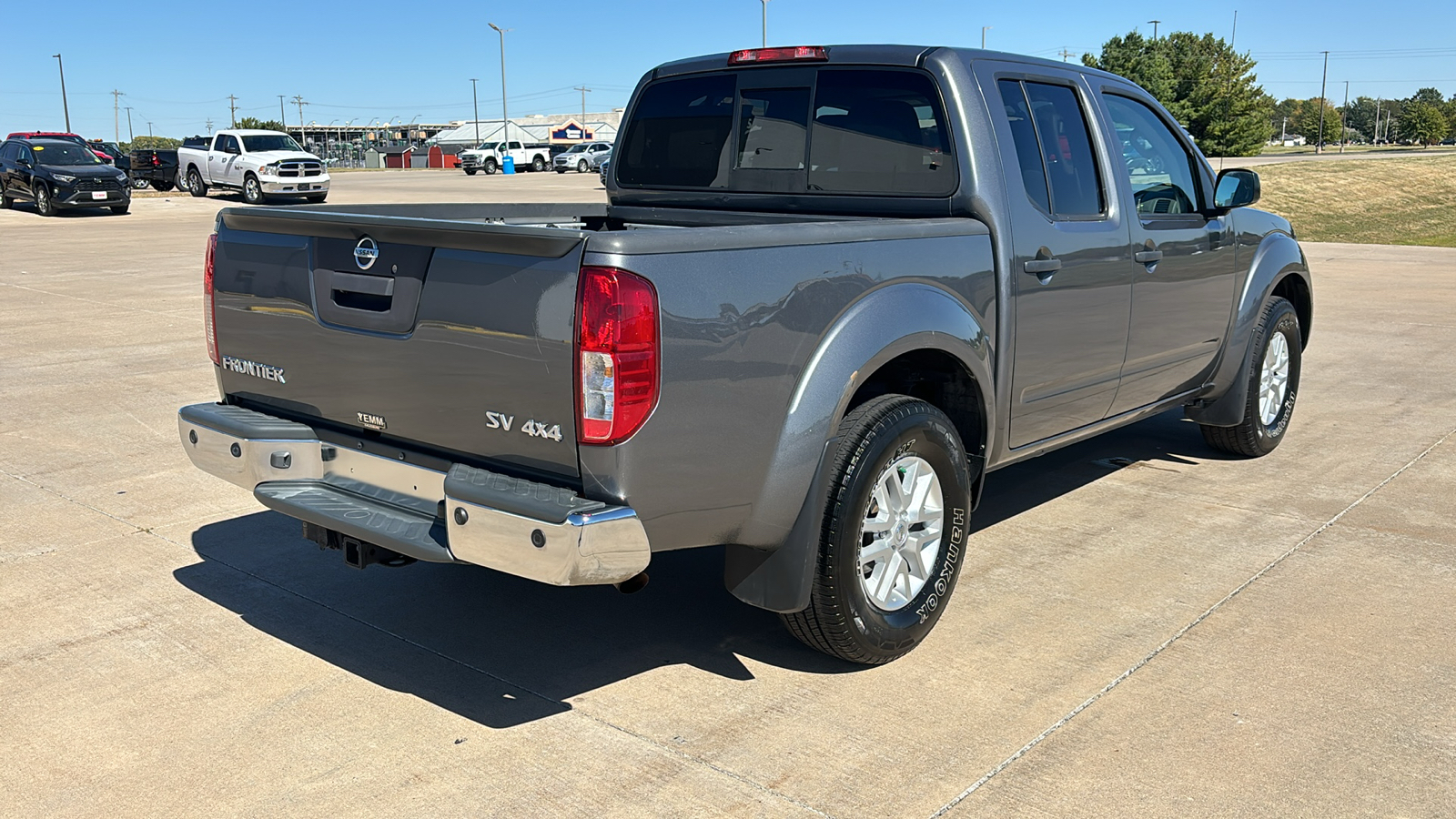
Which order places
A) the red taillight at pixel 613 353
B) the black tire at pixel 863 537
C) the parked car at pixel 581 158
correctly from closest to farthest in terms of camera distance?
the red taillight at pixel 613 353 < the black tire at pixel 863 537 < the parked car at pixel 581 158

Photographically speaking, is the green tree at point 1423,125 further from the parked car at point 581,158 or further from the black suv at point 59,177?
the black suv at point 59,177

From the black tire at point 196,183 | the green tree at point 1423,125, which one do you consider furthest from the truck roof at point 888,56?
the green tree at point 1423,125

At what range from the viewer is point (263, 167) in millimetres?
30812

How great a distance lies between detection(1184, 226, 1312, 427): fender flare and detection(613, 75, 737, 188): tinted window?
2.81 m

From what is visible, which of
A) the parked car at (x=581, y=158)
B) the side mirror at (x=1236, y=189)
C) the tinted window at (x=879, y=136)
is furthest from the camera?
the parked car at (x=581, y=158)

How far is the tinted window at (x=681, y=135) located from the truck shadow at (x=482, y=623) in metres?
1.60

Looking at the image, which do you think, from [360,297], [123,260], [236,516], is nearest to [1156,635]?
[360,297]

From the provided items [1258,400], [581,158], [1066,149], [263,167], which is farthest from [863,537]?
[581,158]

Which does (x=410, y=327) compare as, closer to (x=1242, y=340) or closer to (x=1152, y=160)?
(x=1152, y=160)

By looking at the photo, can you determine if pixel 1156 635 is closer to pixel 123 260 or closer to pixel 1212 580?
pixel 1212 580

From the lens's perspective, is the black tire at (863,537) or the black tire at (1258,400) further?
the black tire at (1258,400)

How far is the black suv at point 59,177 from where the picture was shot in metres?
27.5

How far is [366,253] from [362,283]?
0.09m

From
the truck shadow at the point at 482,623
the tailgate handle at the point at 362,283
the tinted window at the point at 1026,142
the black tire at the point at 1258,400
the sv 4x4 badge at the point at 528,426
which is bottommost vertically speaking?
the truck shadow at the point at 482,623
